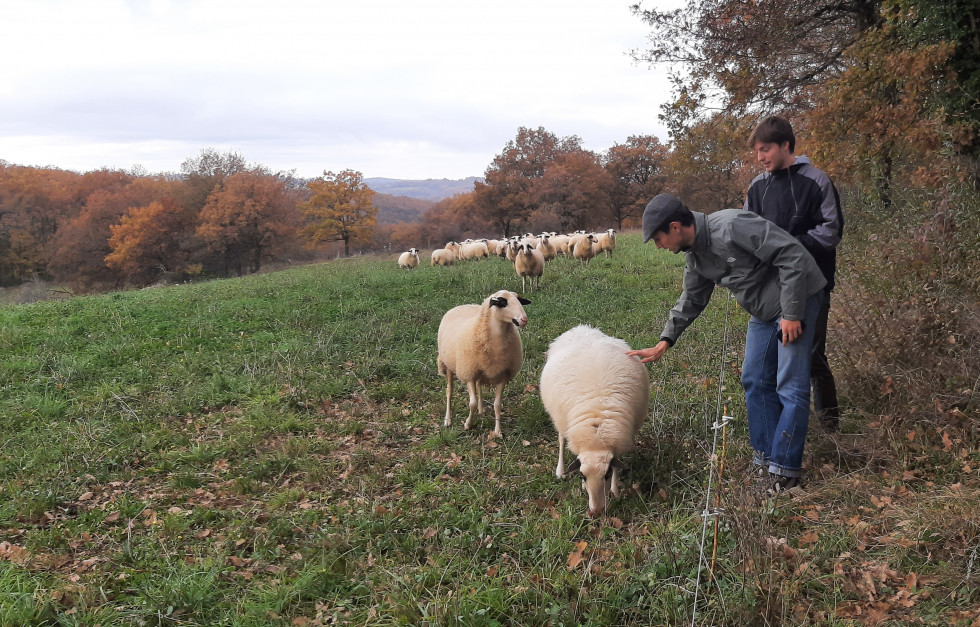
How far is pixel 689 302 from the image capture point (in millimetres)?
4320

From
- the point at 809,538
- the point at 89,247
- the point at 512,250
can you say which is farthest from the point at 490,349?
the point at 89,247

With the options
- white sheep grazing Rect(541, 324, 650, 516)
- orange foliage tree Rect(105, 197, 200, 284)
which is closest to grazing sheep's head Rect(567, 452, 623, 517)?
white sheep grazing Rect(541, 324, 650, 516)

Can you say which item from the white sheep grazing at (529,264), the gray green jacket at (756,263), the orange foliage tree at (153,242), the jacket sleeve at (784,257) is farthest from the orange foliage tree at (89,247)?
the jacket sleeve at (784,257)

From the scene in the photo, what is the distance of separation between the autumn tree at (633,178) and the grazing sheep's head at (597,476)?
5065cm

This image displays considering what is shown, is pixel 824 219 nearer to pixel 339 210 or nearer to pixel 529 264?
pixel 529 264

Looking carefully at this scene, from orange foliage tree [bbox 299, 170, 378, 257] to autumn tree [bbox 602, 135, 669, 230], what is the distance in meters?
24.8

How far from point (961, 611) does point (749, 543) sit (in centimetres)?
91

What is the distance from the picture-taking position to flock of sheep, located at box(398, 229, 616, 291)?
1595 cm

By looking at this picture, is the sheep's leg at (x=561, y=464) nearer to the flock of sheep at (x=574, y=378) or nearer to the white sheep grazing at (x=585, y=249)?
the flock of sheep at (x=574, y=378)

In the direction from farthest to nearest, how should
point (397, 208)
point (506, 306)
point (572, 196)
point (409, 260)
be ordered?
point (397, 208) → point (572, 196) → point (409, 260) → point (506, 306)

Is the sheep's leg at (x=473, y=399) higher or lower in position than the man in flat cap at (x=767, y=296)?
lower

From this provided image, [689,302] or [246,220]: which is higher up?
[246,220]

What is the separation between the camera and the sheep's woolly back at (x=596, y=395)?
4.43 metres

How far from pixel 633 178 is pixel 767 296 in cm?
5435
